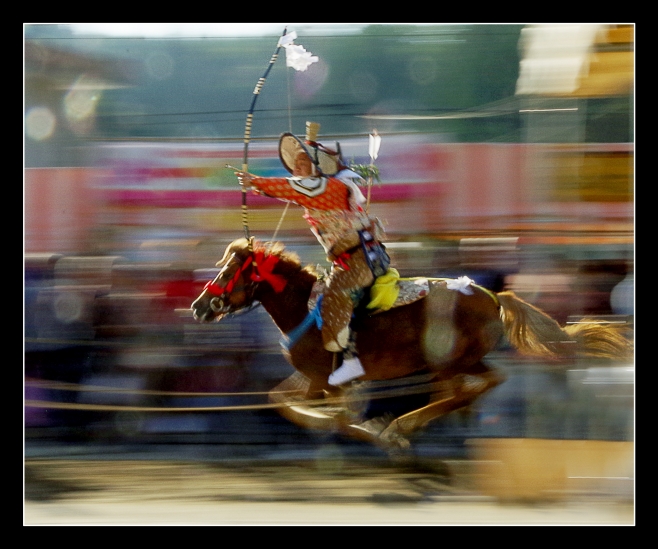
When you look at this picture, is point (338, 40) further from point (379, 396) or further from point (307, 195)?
point (379, 396)

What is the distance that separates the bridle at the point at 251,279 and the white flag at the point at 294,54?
3.35 ft

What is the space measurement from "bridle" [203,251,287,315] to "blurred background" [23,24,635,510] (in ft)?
0.28

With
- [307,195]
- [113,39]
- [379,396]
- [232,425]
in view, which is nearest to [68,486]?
[232,425]

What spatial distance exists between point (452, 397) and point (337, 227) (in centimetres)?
112

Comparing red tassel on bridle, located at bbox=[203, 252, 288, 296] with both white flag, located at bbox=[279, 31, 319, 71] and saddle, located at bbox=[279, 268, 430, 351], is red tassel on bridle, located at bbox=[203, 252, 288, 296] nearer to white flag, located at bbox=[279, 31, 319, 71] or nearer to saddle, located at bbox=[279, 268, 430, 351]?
saddle, located at bbox=[279, 268, 430, 351]

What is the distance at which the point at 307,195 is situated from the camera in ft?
14.0

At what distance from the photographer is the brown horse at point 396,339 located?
437cm

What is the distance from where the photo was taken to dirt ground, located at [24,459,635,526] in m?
4.45

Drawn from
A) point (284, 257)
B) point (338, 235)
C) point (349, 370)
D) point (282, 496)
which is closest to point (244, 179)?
point (284, 257)

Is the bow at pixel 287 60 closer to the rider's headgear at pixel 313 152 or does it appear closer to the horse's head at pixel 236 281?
the rider's headgear at pixel 313 152

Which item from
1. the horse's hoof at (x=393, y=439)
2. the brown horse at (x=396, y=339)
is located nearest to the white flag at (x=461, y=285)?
the brown horse at (x=396, y=339)

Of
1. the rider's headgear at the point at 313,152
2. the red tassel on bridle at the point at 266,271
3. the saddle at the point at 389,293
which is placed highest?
the rider's headgear at the point at 313,152

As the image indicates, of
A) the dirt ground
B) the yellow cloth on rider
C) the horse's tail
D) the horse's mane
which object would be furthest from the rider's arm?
the dirt ground

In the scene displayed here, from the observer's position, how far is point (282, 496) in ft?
14.7
